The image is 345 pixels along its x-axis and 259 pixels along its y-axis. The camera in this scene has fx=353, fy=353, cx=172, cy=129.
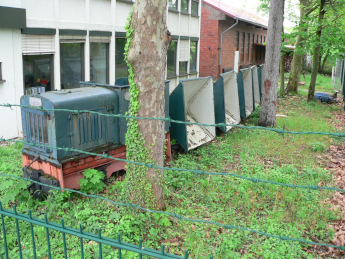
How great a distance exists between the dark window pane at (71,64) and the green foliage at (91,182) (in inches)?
253

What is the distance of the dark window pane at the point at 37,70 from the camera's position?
412 inches

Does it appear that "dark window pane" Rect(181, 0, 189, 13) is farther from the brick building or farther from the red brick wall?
the red brick wall

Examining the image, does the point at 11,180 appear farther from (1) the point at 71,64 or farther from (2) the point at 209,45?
(2) the point at 209,45

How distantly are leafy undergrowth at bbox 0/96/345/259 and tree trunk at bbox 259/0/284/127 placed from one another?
11.1 feet

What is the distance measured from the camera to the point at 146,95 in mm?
5074

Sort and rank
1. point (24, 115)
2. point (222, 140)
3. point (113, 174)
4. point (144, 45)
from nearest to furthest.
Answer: point (144, 45)
point (24, 115)
point (113, 174)
point (222, 140)

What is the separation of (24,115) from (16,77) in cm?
437

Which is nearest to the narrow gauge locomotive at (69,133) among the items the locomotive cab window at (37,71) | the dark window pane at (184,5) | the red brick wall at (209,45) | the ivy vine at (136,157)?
the ivy vine at (136,157)

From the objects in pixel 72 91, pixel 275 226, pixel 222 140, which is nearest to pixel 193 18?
pixel 222 140

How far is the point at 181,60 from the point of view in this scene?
2039 centimetres

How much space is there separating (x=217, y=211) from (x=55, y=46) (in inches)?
319

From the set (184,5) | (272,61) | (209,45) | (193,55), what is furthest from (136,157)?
(209,45)

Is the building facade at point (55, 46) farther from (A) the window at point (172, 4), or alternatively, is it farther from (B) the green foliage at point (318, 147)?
(B) the green foliage at point (318, 147)

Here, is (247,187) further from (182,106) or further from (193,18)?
(193,18)
